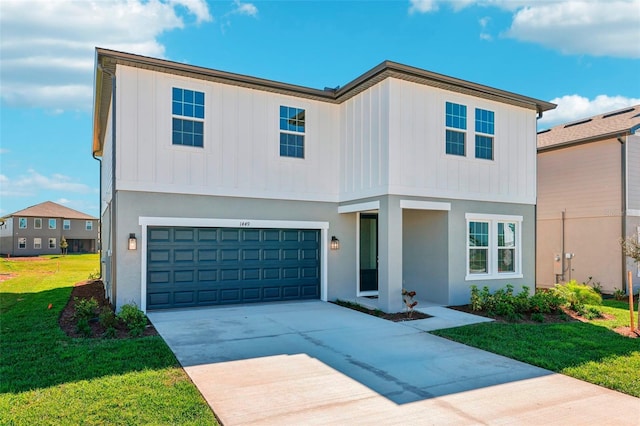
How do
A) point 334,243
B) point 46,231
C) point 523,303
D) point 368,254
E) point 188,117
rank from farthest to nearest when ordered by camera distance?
point 46,231 < point 368,254 < point 334,243 < point 188,117 < point 523,303

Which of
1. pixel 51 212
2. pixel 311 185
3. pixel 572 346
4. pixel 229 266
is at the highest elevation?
pixel 51 212

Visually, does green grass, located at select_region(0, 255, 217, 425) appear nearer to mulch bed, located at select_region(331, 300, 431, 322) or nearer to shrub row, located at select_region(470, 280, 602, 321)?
mulch bed, located at select_region(331, 300, 431, 322)

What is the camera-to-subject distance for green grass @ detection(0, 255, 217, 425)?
423 centimetres

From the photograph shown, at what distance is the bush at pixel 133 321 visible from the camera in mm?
7461

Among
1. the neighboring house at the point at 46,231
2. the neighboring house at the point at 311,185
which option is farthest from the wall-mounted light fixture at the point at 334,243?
the neighboring house at the point at 46,231

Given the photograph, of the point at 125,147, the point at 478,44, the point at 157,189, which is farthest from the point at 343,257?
the point at 478,44

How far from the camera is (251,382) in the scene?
5285mm

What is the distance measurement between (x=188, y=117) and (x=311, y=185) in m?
3.50

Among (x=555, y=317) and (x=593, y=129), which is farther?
(x=593, y=129)

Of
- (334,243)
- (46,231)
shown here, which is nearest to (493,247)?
(334,243)

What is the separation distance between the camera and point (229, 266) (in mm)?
10703

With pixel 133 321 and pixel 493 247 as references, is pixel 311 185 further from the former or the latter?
pixel 133 321

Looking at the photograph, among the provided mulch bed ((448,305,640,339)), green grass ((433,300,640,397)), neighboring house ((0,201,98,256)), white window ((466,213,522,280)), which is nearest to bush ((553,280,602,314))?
mulch bed ((448,305,640,339))

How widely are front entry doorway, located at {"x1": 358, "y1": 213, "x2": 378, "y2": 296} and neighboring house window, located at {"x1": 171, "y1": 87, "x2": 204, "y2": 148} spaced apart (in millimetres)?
4990
